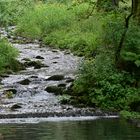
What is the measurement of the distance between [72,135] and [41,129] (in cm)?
115

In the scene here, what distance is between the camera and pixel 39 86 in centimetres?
2086

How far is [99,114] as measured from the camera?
56.9 ft

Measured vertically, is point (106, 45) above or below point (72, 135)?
above

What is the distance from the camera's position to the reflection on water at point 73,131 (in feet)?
44.9

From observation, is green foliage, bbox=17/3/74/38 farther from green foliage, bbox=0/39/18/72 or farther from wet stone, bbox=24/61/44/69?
green foliage, bbox=0/39/18/72

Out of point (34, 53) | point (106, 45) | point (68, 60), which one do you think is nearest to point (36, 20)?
point (34, 53)

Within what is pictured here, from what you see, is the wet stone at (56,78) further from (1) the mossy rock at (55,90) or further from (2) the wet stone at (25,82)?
(1) the mossy rock at (55,90)

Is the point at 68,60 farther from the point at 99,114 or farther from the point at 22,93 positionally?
the point at 99,114

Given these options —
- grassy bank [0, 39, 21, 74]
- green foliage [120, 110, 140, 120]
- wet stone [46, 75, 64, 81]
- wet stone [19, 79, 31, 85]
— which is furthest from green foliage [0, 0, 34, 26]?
green foliage [120, 110, 140, 120]

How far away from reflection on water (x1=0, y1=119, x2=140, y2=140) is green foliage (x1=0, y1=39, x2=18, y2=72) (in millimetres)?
8453

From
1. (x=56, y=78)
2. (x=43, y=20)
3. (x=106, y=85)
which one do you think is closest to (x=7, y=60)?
(x=56, y=78)

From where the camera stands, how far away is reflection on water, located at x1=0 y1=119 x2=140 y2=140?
13688mm

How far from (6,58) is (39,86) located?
4288 millimetres

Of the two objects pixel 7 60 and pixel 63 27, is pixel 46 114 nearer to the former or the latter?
pixel 7 60
